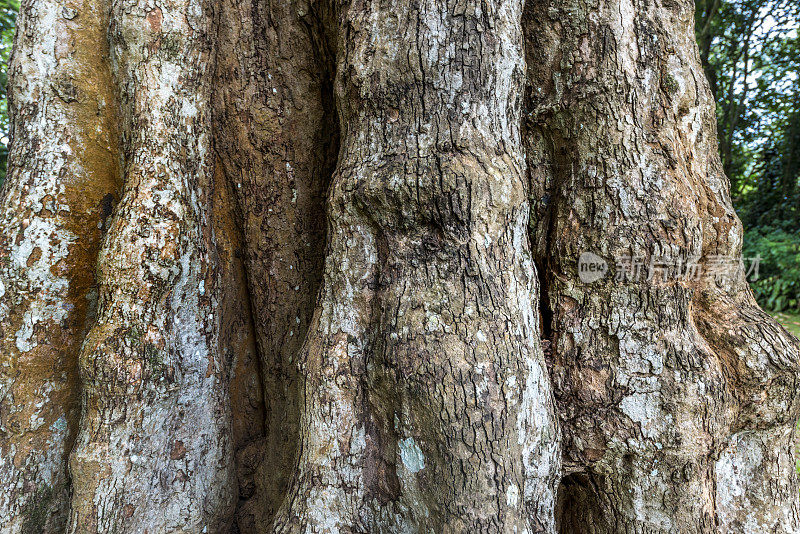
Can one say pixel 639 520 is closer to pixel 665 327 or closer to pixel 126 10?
pixel 665 327

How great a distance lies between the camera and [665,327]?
1.69 metres

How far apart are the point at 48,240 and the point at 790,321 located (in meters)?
7.63

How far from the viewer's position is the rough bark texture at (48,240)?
6.39ft

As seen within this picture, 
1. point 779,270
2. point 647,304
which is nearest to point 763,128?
point 779,270

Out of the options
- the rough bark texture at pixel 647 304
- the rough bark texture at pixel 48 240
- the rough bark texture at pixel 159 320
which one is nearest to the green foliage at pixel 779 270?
the rough bark texture at pixel 647 304

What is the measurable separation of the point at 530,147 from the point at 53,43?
1.93 m

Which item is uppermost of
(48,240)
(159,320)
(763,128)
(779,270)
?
(763,128)

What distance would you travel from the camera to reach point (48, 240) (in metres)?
1.98

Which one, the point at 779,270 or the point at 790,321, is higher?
the point at 779,270

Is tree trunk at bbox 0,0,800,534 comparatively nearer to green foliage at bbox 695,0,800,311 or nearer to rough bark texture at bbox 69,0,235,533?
rough bark texture at bbox 69,0,235,533

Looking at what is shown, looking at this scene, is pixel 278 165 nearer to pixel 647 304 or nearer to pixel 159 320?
pixel 159 320

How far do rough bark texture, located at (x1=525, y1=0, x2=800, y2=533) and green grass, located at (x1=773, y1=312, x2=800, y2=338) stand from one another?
512cm

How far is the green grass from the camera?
5.95 metres

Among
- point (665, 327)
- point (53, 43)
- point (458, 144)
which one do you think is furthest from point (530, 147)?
point (53, 43)
